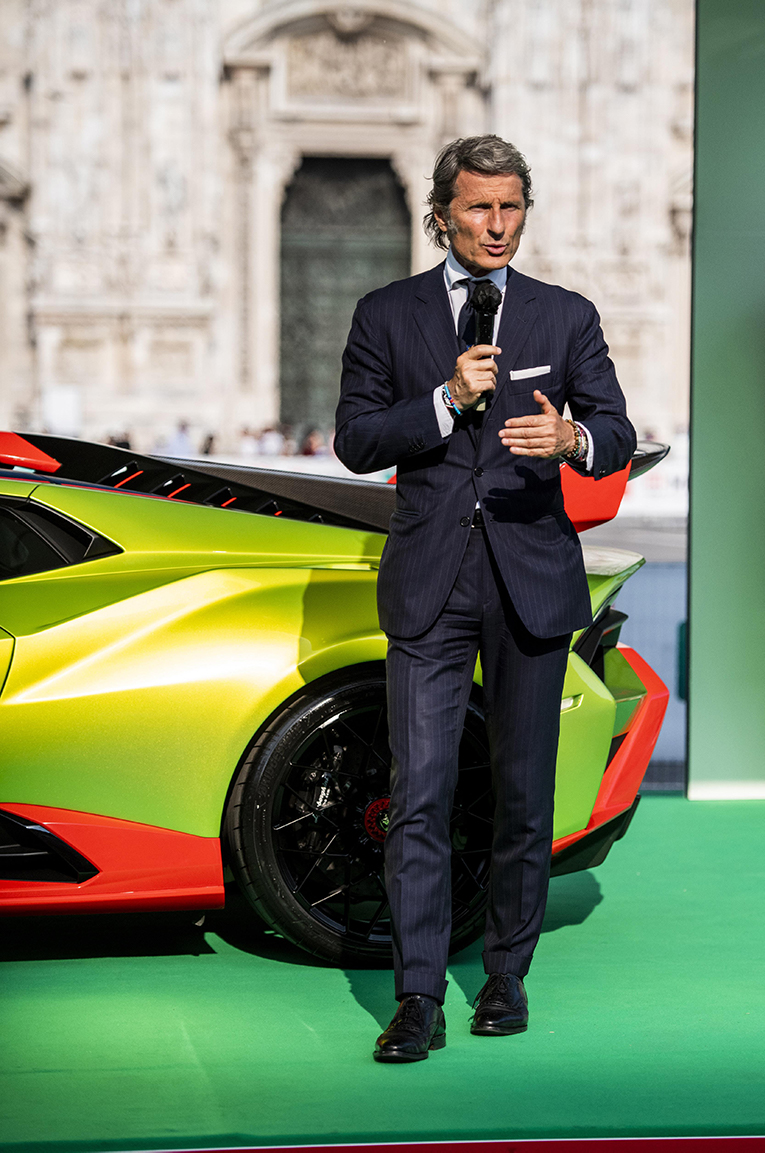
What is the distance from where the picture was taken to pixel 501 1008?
9.24ft

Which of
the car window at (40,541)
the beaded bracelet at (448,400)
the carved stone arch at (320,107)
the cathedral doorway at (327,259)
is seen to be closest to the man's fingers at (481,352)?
the beaded bracelet at (448,400)

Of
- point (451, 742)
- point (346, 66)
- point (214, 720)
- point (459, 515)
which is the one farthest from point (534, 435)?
point (346, 66)

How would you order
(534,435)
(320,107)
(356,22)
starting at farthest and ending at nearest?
(320,107) → (356,22) → (534,435)

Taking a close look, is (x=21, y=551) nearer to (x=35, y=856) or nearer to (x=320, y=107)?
(x=35, y=856)

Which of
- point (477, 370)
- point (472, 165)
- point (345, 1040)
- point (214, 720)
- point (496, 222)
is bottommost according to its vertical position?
point (345, 1040)

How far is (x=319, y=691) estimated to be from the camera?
10.3 ft

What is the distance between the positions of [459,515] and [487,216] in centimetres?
58

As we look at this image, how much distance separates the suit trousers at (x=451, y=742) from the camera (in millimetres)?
2672

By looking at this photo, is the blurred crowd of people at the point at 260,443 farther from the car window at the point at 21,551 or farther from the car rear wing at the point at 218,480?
the car window at the point at 21,551

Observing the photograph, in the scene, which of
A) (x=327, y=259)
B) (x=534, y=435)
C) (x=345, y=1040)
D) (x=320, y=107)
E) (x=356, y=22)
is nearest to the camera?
(x=534, y=435)

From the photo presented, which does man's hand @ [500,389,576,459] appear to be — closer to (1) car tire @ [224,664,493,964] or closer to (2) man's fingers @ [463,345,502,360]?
(2) man's fingers @ [463,345,502,360]

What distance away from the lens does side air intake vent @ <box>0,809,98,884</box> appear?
298cm

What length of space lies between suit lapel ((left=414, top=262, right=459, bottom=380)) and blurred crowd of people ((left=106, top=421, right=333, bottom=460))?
38.9ft

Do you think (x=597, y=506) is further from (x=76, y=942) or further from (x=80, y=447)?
(x=76, y=942)
